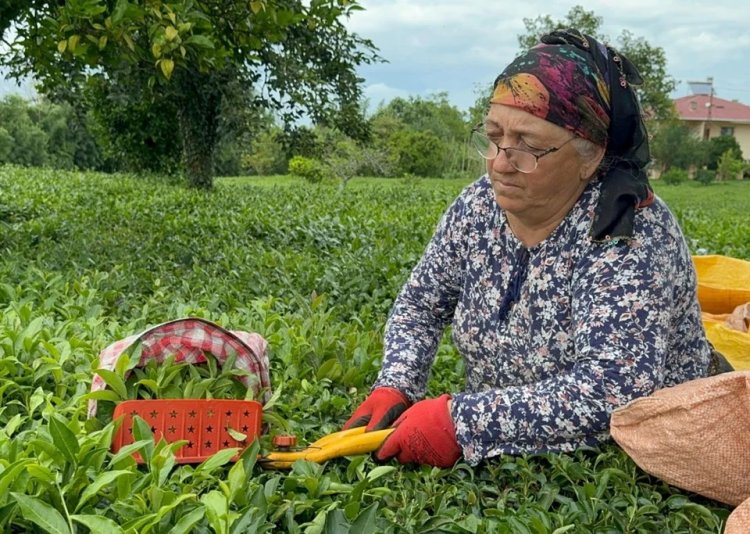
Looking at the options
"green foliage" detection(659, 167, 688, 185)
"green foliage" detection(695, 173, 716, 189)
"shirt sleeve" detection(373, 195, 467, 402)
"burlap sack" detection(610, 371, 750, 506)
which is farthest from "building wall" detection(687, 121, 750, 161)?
"burlap sack" detection(610, 371, 750, 506)

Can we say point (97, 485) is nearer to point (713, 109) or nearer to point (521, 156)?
point (521, 156)

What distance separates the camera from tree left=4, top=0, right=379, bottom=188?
4137 mm

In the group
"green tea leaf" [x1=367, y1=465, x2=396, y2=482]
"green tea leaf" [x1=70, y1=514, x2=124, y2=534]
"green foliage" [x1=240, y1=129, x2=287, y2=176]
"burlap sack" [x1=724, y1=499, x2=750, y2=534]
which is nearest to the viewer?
"green tea leaf" [x1=70, y1=514, x2=124, y2=534]

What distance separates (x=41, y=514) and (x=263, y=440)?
0.70 m

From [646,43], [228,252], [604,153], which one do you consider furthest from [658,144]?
[604,153]

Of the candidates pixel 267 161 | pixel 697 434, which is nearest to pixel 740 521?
pixel 697 434

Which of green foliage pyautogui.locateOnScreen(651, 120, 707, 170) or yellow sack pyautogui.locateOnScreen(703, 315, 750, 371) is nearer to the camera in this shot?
yellow sack pyautogui.locateOnScreen(703, 315, 750, 371)

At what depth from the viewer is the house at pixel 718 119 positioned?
5400cm

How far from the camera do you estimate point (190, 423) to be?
1.95 m

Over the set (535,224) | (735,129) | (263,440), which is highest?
(735,129)

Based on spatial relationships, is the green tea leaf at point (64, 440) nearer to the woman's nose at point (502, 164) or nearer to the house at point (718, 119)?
the woman's nose at point (502, 164)

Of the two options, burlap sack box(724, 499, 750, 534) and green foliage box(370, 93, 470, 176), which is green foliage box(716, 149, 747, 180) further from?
burlap sack box(724, 499, 750, 534)

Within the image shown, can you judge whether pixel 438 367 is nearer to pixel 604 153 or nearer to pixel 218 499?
pixel 604 153

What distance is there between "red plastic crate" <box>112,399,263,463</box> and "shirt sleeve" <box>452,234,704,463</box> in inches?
21.0
